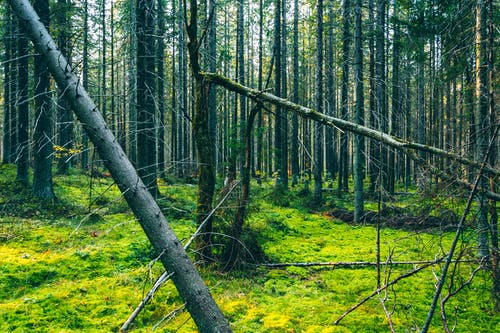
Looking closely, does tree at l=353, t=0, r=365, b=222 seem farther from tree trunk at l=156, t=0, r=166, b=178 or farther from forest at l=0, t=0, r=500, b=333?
tree trunk at l=156, t=0, r=166, b=178

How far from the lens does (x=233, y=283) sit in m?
5.60

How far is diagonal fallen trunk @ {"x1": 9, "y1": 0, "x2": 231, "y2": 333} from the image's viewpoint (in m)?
2.37

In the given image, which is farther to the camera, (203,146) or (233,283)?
(233,283)

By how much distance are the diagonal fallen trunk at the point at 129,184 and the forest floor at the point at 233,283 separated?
8.8 inches

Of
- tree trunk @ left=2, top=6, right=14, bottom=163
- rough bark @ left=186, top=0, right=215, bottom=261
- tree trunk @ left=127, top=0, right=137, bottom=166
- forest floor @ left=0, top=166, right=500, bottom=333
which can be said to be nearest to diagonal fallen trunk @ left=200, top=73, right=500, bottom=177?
forest floor @ left=0, top=166, right=500, bottom=333

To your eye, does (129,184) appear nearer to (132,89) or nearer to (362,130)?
(132,89)

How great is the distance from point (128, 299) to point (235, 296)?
161 centimetres

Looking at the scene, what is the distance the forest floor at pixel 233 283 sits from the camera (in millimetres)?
4164

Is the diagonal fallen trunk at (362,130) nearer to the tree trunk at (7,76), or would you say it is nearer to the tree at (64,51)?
the tree at (64,51)

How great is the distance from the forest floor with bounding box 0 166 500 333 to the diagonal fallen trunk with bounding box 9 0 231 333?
225 mm

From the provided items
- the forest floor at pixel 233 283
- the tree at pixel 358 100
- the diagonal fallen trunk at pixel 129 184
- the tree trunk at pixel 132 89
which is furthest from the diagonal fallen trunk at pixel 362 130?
the tree at pixel 358 100

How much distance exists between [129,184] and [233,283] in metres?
3.77

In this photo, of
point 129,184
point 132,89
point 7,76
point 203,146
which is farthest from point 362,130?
point 7,76

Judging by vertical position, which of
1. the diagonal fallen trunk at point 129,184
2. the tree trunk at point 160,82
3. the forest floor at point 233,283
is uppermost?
the tree trunk at point 160,82
